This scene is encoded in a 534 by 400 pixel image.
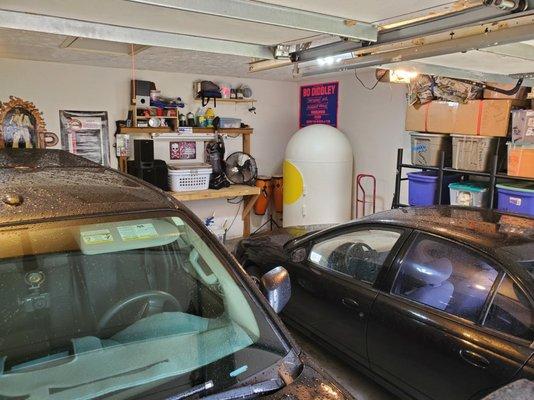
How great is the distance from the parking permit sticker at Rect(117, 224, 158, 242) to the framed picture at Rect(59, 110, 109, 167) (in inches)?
147

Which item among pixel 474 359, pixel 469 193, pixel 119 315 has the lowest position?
pixel 474 359

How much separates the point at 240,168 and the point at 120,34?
391 cm

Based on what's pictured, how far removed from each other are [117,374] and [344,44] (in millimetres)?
1904

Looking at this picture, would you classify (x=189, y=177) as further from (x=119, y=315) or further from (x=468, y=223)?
(x=119, y=315)

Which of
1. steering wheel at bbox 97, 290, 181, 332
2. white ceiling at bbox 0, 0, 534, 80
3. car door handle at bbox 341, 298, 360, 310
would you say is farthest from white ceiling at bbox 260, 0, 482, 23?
car door handle at bbox 341, 298, 360, 310

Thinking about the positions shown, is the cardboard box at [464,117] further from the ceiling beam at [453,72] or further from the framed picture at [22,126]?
the framed picture at [22,126]

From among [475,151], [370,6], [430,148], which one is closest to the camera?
[370,6]

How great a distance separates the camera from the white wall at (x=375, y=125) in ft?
17.3

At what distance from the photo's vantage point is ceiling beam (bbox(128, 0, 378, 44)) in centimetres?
153

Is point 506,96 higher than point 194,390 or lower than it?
higher

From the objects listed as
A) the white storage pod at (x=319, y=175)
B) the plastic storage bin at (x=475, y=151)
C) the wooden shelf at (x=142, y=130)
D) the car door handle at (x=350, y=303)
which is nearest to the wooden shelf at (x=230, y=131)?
the wooden shelf at (x=142, y=130)

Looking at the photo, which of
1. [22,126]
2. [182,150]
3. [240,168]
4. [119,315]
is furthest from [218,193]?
[119,315]

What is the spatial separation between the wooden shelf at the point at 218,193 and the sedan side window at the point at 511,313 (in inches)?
146

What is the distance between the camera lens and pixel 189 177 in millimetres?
5398
